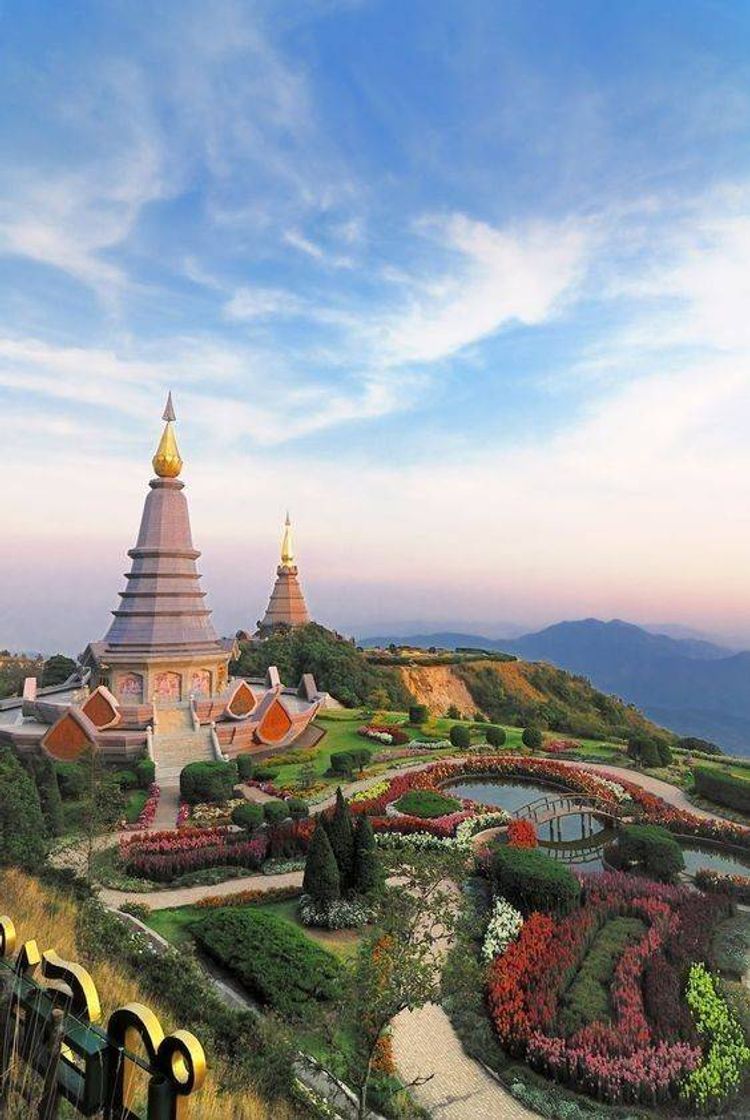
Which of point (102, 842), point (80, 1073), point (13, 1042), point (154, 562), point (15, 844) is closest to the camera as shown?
point (80, 1073)

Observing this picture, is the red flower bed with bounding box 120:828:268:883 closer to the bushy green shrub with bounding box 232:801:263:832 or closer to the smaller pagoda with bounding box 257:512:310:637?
the bushy green shrub with bounding box 232:801:263:832

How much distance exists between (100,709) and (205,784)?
7.78 m

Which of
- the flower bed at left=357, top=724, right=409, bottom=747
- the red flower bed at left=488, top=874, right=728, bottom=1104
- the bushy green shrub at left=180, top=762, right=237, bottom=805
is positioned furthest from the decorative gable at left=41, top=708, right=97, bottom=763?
the red flower bed at left=488, top=874, right=728, bottom=1104

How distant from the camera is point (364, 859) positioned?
1545 cm

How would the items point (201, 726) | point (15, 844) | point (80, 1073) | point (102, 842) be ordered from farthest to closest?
point (201, 726) < point (102, 842) < point (15, 844) < point (80, 1073)

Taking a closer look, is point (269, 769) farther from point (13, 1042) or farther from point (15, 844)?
point (13, 1042)

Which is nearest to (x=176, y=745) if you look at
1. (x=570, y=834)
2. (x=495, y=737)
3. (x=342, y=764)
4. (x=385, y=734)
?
(x=342, y=764)

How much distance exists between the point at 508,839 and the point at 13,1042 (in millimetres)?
18908

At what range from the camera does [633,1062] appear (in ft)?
32.7

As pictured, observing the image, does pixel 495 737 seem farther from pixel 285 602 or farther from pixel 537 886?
pixel 285 602

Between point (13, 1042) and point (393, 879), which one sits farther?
point (393, 879)

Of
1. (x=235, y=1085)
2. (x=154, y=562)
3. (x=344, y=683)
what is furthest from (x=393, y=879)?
(x=344, y=683)

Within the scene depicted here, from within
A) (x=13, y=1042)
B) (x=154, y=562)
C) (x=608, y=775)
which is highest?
(x=154, y=562)

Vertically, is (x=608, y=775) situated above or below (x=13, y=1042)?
below
